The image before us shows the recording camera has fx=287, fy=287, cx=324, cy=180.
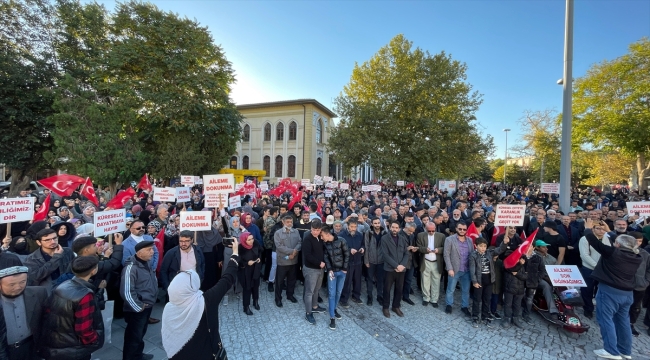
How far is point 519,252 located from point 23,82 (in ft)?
91.9

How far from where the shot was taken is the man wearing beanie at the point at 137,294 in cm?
369

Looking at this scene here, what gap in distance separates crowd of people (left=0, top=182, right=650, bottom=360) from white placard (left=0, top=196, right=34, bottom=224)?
27cm

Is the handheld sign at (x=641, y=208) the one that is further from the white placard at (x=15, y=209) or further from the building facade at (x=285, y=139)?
the building facade at (x=285, y=139)

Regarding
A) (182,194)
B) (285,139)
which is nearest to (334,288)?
(182,194)

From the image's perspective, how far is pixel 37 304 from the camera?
2785 millimetres

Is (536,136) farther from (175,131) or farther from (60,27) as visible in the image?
(60,27)

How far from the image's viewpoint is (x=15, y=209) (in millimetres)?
5293

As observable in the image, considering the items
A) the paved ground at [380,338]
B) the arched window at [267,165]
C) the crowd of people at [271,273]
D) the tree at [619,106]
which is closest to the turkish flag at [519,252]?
the crowd of people at [271,273]

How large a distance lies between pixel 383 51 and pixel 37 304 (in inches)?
991

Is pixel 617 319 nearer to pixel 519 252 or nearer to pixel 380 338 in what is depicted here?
pixel 519 252

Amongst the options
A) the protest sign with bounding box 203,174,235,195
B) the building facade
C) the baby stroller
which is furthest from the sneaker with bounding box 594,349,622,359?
the building facade

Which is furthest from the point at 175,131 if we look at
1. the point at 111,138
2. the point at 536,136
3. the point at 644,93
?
the point at 644,93

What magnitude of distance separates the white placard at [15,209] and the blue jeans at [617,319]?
32.9ft

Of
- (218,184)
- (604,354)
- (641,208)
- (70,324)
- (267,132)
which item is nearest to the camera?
(70,324)
